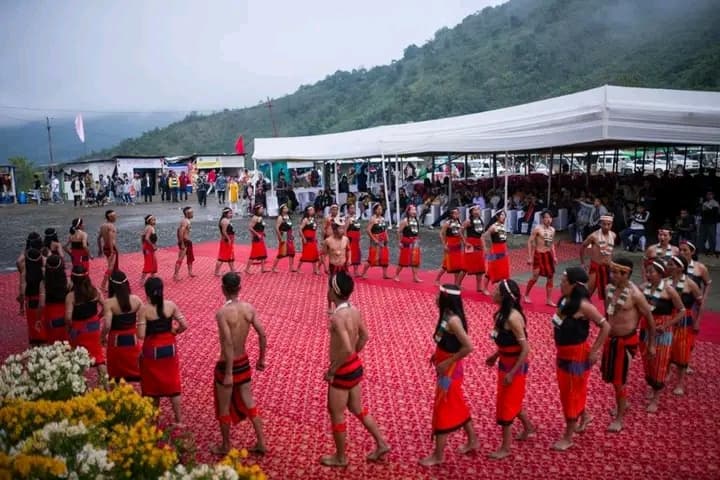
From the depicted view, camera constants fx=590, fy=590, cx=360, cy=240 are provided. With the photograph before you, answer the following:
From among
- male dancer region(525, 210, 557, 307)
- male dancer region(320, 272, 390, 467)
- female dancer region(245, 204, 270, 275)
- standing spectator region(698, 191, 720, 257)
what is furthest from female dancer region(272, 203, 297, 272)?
standing spectator region(698, 191, 720, 257)

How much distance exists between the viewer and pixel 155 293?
486cm

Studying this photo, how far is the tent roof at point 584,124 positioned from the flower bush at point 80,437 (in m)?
11.1

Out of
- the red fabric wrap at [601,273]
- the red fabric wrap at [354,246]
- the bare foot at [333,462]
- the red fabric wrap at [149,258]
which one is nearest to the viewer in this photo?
the bare foot at [333,462]

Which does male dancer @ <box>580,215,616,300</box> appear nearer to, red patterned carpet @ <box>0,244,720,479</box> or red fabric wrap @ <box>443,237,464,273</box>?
red patterned carpet @ <box>0,244,720,479</box>

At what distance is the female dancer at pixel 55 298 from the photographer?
20.6 feet

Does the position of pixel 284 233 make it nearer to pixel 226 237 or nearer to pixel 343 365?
pixel 226 237

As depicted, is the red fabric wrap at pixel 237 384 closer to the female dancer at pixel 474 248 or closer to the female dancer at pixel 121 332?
the female dancer at pixel 121 332

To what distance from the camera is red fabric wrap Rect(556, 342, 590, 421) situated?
4.61m

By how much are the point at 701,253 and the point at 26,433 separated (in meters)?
13.8

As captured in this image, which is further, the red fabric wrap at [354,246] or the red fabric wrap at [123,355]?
the red fabric wrap at [354,246]

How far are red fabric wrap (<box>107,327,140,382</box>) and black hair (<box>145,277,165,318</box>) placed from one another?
0.63m

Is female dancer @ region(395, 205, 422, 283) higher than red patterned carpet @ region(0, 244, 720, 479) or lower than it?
higher

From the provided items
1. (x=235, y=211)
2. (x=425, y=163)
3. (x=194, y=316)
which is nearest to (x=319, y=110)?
(x=425, y=163)

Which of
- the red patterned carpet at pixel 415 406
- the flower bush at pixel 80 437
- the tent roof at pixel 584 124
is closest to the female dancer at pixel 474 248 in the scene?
the red patterned carpet at pixel 415 406
